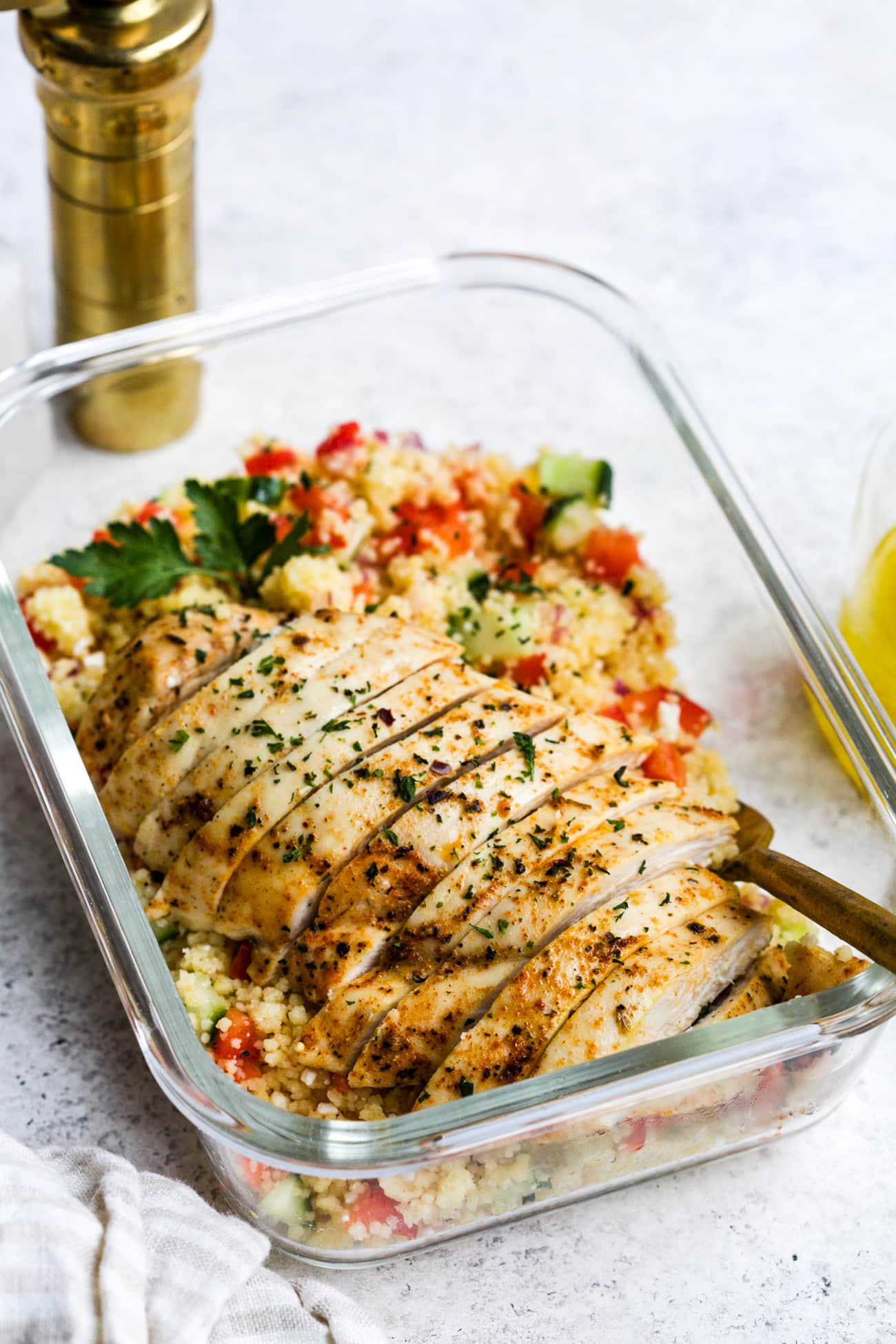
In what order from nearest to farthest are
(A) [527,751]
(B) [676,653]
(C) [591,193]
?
1. (A) [527,751]
2. (B) [676,653]
3. (C) [591,193]

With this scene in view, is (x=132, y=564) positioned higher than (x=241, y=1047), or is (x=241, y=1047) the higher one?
(x=132, y=564)

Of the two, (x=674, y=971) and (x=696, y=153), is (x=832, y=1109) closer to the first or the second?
(x=674, y=971)

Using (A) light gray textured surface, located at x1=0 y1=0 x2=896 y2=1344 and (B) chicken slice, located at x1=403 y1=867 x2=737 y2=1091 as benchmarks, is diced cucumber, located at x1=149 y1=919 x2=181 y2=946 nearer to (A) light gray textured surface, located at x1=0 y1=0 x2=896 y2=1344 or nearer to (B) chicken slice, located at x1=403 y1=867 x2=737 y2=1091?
(A) light gray textured surface, located at x1=0 y1=0 x2=896 y2=1344

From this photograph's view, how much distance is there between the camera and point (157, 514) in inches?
133

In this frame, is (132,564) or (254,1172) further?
(132,564)

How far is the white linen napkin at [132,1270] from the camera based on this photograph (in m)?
2.30

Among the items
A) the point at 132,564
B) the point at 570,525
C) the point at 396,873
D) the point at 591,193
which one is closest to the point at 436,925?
the point at 396,873

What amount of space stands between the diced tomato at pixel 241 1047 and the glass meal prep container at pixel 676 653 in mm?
150

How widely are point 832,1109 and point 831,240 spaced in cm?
270

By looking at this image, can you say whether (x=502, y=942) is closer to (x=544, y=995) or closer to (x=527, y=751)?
(x=544, y=995)

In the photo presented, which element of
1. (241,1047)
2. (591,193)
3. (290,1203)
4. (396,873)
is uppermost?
(591,193)

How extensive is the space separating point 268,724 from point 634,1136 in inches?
36.0

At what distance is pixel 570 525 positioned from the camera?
3430 mm

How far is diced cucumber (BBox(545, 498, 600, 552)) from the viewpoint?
3430mm
